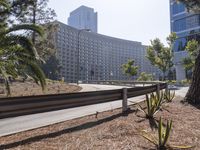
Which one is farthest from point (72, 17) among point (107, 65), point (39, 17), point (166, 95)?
point (166, 95)

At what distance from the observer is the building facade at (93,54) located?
11938 cm

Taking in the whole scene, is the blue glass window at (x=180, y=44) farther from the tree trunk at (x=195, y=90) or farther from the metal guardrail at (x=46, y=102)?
the metal guardrail at (x=46, y=102)

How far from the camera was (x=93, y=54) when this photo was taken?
131000mm

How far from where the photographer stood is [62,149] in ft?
18.2

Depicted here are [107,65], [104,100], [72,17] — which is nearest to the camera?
[104,100]

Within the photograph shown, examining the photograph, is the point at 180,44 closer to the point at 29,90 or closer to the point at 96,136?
the point at 29,90

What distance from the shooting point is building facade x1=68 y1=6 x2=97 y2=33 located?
174 metres

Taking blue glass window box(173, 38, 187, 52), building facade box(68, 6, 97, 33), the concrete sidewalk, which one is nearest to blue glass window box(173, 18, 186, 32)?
blue glass window box(173, 38, 187, 52)

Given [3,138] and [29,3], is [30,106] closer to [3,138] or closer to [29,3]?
[3,138]

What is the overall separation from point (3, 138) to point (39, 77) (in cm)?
508

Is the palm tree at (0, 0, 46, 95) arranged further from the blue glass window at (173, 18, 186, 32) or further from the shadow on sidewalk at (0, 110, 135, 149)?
the blue glass window at (173, 18, 186, 32)

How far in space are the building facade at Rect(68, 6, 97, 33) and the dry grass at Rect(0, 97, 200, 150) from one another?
546 feet

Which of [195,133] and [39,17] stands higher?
[39,17]

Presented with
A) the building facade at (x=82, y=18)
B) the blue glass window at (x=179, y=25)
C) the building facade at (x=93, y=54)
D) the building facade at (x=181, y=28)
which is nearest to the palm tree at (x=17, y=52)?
the building facade at (x=181, y=28)
